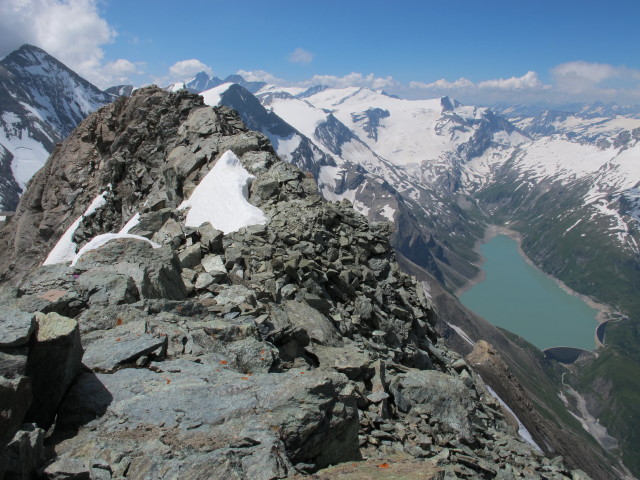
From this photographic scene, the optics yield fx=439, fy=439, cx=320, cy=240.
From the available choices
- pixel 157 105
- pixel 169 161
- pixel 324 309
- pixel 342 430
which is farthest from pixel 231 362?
pixel 157 105

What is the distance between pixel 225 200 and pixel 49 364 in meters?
19.0

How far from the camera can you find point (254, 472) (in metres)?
7.64

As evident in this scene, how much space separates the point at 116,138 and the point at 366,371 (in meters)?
44.4

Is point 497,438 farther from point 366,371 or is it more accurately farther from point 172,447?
point 172,447

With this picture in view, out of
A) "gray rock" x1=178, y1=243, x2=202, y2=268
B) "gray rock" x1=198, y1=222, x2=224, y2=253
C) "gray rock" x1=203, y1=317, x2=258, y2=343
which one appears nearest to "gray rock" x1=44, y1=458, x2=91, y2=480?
"gray rock" x1=203, y1=317, x2=258, y2=343

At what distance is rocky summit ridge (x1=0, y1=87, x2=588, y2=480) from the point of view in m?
7.98

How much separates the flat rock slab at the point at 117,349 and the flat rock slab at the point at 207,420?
0.37 m

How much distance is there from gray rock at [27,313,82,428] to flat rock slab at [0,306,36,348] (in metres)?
0.35

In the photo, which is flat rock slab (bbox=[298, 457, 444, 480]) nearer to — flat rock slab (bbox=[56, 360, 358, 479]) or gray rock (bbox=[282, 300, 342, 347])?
flat rock slab (bbox=[56, 360, 358, 479])

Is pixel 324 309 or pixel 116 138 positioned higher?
pixel 116 138

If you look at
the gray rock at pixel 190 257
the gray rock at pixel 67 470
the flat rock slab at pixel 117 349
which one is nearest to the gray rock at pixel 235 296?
the gray rock at pixel 190 257

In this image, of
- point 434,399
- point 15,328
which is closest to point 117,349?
point 15,328

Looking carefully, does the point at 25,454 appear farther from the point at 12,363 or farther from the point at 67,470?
the point at 12,363

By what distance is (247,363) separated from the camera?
11.5m
